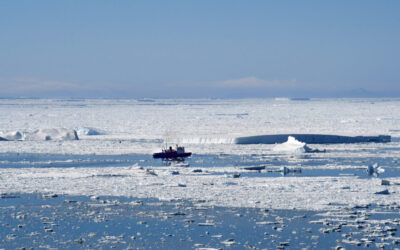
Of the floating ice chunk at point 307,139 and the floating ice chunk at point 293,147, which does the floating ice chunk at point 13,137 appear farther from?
the floating ice chunk at point 293,147

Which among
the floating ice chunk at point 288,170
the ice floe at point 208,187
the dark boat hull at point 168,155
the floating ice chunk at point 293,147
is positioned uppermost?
the floating ice chunk at point 293,147

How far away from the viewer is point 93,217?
30.9 ft

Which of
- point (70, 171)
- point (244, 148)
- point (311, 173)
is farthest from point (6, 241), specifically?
point (244, 148)

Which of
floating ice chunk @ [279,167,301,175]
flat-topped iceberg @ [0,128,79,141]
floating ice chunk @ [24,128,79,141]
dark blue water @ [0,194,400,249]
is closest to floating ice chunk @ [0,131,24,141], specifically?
flat-topped iceberg @ [0,128,79,141]

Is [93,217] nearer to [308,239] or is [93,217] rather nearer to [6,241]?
[6,241]

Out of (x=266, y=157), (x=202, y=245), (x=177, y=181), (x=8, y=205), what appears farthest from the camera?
(x=266, y=157)

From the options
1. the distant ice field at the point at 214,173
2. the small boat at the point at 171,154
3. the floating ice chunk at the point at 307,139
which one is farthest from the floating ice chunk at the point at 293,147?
the small boat at the point at 171,154

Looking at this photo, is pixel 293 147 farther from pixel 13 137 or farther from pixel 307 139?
pixel 13 137

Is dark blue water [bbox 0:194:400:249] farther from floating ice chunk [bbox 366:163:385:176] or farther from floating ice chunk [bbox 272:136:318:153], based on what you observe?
floating ice chunk [bbox 272:136:318:153]

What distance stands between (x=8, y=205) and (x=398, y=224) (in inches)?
221

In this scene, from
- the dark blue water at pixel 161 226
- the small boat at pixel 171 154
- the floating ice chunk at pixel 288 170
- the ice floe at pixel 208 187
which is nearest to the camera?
the dark blue water at pixel 161 226

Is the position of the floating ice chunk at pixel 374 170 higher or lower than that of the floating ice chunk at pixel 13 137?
lower

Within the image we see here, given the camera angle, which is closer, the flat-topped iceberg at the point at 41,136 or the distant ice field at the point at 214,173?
the distant ice field at the point at 214,173

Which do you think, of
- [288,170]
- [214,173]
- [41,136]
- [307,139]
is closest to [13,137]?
[41,136]
